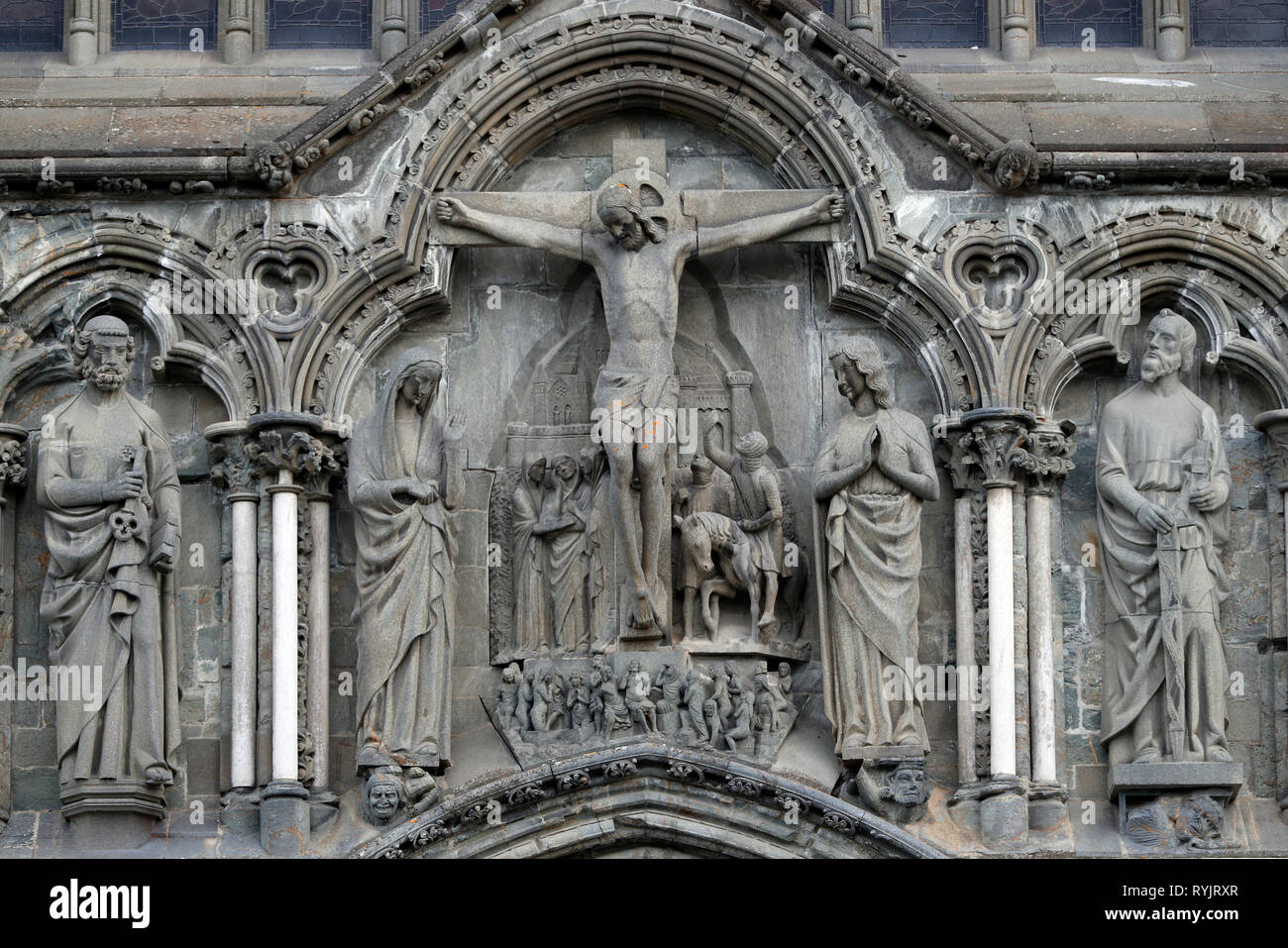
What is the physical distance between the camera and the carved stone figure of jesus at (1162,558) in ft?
76.2

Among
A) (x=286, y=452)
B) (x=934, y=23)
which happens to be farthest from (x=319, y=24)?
(x=934, y=23)

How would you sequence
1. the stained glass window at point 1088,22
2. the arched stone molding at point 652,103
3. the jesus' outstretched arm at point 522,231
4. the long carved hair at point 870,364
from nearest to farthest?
the long carved hair at point 870,364 → the arched stone molding at point 652,103 → the jesus' outstretched arm at point 522,231 → the stained glass window at point 1088,22

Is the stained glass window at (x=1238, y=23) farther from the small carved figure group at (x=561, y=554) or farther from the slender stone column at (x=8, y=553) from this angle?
the slender stone column at (x=8, y=553)

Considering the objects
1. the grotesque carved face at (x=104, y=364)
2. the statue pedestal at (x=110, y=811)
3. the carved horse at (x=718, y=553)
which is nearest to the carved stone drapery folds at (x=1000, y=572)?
the carved horse at (x=718, y=553)

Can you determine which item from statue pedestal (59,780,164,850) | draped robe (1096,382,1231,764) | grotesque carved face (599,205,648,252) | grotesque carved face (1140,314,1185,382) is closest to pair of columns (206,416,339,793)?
statue pedestal (59,780,164,850)

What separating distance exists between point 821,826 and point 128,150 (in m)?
6.57

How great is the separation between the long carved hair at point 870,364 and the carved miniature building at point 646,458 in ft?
0.11

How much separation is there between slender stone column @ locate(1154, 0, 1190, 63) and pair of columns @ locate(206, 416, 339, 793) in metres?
6.67

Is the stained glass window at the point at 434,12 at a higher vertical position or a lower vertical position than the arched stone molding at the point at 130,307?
higher

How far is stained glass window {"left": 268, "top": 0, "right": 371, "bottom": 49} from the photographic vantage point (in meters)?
25.5

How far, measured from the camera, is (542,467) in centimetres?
2402

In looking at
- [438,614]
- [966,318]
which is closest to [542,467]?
[438,614]

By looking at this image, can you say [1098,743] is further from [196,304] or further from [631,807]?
[196,304]

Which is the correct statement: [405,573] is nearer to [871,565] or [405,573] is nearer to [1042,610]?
[871,565]
